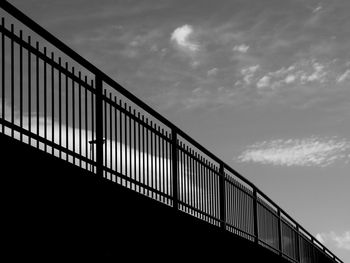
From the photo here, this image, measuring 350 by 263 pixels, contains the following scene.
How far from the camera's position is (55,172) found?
8750mm

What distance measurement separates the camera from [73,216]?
31.6 feet

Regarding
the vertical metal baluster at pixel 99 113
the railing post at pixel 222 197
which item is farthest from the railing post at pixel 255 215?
the vertical metal baluster at pixel 99 113

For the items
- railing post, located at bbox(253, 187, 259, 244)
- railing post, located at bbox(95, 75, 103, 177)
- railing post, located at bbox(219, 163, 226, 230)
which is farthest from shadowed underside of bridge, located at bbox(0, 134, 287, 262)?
railing post, located at bbox(253, 187, 259, 244)

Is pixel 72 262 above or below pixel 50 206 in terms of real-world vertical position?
below

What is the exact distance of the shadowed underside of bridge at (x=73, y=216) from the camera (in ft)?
27.2

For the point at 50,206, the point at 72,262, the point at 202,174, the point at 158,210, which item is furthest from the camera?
the point at 202,174

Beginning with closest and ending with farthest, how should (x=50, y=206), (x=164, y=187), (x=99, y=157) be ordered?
(x=50, y=206) → (x=99, y=157) → (x=164, y=187)

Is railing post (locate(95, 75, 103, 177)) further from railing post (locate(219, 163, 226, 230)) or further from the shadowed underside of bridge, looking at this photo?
railing post (locate(219, 163, 226, 230))

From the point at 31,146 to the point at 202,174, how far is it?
25.9 feet

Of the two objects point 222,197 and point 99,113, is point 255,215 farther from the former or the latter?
point 99,113

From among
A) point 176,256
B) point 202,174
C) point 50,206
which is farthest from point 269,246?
point 50,206

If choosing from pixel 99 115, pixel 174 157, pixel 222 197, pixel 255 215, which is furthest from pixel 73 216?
pixel 255 215

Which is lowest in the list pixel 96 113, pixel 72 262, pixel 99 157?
pixel 72 262

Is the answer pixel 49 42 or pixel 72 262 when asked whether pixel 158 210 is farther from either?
pixel 49 42
